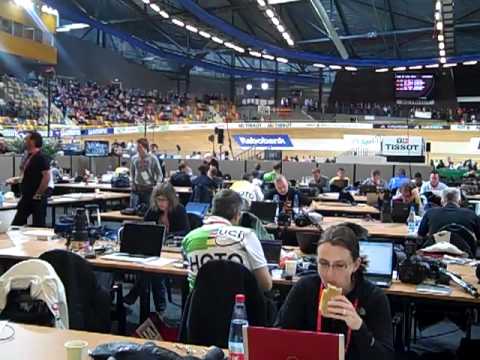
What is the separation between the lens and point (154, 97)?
1273 inches

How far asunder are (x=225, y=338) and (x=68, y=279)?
1047 millimetres

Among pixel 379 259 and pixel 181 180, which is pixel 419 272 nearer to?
pixel 379 259

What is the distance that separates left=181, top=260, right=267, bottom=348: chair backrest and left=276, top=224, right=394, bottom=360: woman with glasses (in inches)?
20.8

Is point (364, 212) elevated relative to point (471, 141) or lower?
lower

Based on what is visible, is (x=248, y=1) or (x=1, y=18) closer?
(x=1, y=18)

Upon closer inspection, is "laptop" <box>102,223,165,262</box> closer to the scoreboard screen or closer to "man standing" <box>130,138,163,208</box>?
"man standing" <box>130,138,163,208</box>

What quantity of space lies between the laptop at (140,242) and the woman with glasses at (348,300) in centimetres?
240

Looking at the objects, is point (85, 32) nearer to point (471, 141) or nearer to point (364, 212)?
point (471, 141)

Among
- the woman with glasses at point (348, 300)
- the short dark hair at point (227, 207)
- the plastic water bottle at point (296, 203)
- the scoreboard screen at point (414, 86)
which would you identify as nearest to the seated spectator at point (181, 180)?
the plastic water bottle at point (296, 203)

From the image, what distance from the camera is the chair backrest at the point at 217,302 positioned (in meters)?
3.12

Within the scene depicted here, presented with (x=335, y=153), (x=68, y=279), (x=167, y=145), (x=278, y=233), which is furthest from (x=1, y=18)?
(x=68, y=279)

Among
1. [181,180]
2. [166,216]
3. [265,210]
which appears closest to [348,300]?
[166,216]

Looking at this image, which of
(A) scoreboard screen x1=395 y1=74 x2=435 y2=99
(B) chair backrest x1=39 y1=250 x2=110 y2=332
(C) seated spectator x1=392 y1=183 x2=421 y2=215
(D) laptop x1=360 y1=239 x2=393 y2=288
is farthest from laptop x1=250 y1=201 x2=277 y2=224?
(A) scoreboard screen x1=395 y1=74 x2=435 y2=99

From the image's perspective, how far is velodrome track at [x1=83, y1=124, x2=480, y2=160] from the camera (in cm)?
2697
